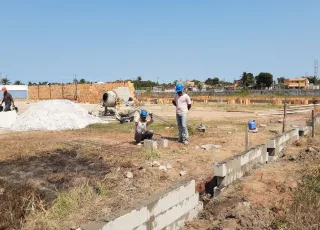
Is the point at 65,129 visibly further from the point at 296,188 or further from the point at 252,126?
the point at 296,188

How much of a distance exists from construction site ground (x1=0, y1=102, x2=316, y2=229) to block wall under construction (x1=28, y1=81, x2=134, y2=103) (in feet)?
78.8

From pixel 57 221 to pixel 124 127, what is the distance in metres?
8.25

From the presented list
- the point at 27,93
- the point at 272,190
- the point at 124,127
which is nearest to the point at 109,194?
the point at 272,190

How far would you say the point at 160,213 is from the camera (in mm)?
4062

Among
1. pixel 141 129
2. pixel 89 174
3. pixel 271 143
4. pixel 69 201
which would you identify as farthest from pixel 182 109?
pixel 69 201

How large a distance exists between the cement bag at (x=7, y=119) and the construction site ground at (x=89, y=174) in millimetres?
3543

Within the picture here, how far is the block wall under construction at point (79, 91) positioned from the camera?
1362 inches

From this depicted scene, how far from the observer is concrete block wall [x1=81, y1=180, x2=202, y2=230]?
3.42 metres

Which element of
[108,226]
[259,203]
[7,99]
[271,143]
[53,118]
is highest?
[7,99]

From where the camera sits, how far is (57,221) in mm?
3945

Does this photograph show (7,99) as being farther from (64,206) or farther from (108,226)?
(108,226)

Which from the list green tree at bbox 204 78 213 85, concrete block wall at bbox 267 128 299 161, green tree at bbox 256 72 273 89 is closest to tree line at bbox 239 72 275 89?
green tree at bbox 256 72 273 89

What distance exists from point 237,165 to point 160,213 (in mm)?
2267

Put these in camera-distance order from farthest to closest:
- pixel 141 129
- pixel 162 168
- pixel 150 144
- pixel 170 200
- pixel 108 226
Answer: pixel 141 129 < pixel 150 144 < pixel 162 168 < pixel 170 200 < pixel 108 226
